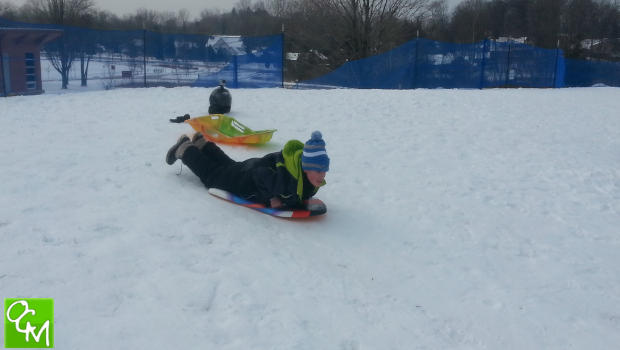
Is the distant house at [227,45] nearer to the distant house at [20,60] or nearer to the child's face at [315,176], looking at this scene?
the distant house at [20,60]

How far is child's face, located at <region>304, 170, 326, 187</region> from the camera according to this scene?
3824 millimetres

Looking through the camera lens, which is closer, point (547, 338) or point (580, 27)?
point (547, 338)

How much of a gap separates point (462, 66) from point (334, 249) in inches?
555

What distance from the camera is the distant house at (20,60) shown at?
1088 centimetres

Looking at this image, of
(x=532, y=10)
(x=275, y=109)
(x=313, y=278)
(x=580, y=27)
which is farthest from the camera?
(x=532, y=10)

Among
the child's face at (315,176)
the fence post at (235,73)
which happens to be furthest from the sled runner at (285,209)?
the fence post at (235,73)

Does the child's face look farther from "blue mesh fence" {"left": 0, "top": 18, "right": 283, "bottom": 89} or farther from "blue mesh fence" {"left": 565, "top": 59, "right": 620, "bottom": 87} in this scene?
"blue mesh fence" {"left": 565, "top": 59, "right": 620, "bottom": 87}

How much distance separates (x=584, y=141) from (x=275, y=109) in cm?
522

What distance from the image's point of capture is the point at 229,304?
2615 millimetres

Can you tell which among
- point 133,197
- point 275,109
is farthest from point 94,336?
point 275,109

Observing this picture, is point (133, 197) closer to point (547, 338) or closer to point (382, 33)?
point (547, 338)

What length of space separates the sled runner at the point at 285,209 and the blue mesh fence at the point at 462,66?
12.7 meters

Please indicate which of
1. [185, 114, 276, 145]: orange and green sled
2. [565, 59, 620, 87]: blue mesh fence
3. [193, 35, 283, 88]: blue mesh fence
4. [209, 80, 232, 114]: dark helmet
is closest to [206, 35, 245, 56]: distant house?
[193, 35, 283, 88]: blue mesh fence
